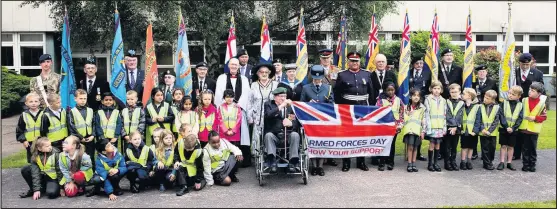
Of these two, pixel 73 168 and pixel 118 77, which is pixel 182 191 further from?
pixel 118 77

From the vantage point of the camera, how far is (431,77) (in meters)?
9.47

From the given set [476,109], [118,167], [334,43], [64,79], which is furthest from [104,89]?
[334,43]

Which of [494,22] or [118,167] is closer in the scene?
[118,167]

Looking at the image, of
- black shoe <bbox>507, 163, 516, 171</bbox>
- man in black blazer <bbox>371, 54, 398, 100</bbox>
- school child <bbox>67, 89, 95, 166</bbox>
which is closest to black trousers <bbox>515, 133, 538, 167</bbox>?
black shoe <bbox>507, 163, 516, 171</bbox>

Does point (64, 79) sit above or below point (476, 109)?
above

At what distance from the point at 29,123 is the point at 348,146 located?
4795mm

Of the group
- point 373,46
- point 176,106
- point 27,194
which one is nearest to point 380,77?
point 373,46

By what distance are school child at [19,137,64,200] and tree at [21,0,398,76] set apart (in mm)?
6661

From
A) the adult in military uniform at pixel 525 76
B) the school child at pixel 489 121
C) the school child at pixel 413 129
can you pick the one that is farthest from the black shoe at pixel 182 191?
the adult in military uniform at pixel 525 76

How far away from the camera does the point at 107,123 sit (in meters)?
7.46

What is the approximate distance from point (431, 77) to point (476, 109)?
1447 millimetres

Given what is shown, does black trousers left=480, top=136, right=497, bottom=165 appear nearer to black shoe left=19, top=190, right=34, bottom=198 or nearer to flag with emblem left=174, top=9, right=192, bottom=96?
flag with emblem left=174, top=9, right=192, bottom=96

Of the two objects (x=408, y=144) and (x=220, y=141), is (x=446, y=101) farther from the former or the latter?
(x=220, y=141)

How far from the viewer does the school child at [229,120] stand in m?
8.02
